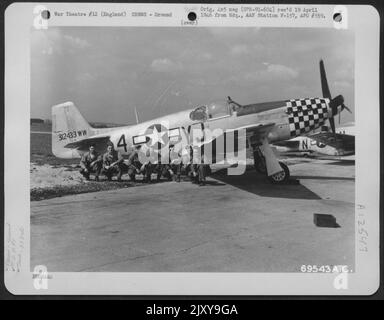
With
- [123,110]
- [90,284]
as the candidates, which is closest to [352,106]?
[123,110]

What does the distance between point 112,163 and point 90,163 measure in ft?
0.91

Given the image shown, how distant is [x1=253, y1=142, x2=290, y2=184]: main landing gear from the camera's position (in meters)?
3.56

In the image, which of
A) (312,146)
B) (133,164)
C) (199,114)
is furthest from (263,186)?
(312,146)

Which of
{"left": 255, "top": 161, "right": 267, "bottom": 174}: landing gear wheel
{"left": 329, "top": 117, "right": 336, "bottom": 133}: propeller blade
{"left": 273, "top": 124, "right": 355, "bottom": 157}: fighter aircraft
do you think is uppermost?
{"left": 329, "top": 117, "right": 336, "bottom": 133}: propeller blade

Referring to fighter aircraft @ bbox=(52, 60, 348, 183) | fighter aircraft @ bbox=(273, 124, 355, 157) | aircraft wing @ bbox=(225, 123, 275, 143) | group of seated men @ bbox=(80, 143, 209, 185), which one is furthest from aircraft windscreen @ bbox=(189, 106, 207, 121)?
fighter aircraft @ bbox=(273, 124, 355, 157)

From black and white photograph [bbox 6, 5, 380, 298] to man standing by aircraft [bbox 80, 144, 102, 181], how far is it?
0.5 inches

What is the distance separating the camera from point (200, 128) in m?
3.49

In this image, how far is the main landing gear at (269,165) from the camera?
11.7ft

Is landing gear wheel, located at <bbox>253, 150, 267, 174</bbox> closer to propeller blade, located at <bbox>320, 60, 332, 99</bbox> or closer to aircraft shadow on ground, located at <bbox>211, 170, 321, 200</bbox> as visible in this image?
aircraft shadow on ground, located at <bbox>211, 170, 321, 200</bbox>

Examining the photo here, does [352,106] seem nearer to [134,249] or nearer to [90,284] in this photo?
[134,249]

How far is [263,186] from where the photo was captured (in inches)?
136

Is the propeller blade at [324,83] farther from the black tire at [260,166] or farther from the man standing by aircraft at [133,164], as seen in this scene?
the man standing by aircraft at [133,164]

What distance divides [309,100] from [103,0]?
7.75 feet

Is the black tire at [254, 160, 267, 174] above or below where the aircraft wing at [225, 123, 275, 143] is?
below
